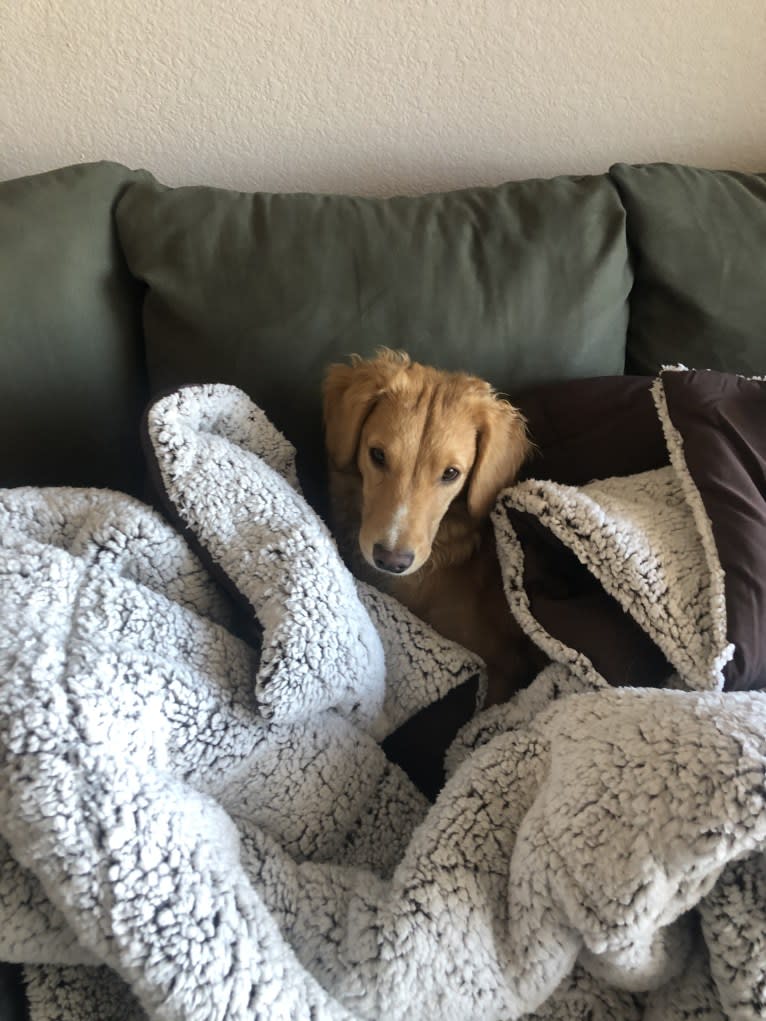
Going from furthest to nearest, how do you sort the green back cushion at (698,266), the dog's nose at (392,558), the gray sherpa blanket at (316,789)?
the green back cushion at (698,266)
the dog's nose at (392,558)
the gray sherpa blanket at (316,789)

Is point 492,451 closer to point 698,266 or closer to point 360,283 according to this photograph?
point 360,283

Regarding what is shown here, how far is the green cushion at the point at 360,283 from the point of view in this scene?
1253 mm

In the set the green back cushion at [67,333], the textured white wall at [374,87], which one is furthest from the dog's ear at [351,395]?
the textured white wall at [374,87]

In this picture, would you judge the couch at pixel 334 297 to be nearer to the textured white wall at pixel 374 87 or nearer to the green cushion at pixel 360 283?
the green cushion at pixel 360 283

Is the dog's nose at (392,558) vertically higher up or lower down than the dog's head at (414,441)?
lower down

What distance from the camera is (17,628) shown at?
0.85 m

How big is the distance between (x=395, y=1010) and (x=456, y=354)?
36.4 inches

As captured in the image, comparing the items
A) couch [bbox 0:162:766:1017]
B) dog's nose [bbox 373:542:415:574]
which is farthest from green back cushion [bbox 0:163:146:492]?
dog's nose [bbox 373:542:415:574]

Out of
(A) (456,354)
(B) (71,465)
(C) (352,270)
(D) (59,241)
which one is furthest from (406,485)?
(D) (59,241)

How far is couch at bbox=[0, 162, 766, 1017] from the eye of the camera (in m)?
1.23

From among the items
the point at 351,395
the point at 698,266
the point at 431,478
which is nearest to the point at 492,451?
the point at 431,478

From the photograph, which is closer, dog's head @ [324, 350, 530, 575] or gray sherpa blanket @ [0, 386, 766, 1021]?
gray sherpa blanket @ [0, 386, 766, 1021]

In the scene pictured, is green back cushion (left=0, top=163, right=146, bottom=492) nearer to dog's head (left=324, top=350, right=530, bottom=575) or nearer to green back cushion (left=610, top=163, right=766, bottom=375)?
dog's head (left=324, top=350, right=530, bottom=575)

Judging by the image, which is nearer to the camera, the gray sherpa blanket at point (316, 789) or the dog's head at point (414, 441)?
the gray sherpa blanket at point (316, 789)
